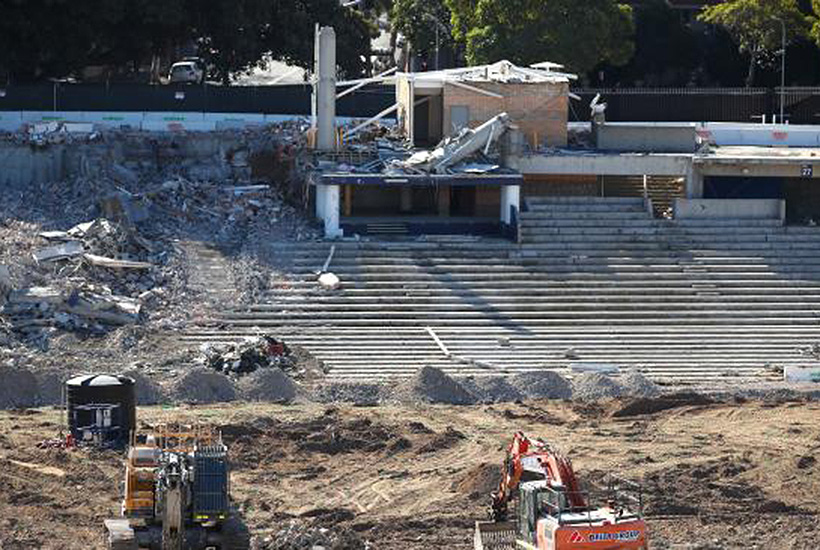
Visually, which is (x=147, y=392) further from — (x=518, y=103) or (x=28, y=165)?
(x=518, y=103)

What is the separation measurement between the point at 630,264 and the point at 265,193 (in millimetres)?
10947

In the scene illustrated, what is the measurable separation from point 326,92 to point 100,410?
2386 centimetres

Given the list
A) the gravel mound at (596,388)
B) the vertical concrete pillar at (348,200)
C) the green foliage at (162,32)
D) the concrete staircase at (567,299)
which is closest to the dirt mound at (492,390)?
the gravel mound at (596,388)

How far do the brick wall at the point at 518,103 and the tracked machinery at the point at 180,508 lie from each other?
35.4 metres

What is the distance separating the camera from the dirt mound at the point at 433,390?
49938 mm

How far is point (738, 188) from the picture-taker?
69125mm

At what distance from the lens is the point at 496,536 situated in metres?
33.1

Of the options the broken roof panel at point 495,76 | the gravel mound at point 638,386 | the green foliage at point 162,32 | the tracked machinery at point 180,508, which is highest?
the green foliage at point 162,32

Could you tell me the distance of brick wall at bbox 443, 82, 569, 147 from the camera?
67.7m

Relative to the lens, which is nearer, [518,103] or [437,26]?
[518,103]

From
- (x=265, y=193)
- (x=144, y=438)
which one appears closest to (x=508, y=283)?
(x=265, y=193)

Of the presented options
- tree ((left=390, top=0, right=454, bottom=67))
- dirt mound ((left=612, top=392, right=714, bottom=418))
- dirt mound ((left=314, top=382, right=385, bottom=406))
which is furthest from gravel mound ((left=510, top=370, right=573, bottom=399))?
tree ((left=390, top=0, right=454, bottom=67))

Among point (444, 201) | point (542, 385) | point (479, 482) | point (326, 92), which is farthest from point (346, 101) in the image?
point (479, 482)

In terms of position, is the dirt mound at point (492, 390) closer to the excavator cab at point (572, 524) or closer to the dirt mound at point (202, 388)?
the dirt mound at point (202, 388)
